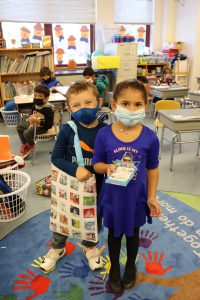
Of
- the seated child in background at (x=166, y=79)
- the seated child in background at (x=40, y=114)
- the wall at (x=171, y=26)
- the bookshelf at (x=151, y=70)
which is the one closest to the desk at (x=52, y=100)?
the seated child in background at (x=40, y=114)

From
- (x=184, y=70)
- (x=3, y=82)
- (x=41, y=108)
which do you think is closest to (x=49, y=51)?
(x=3, y=82)

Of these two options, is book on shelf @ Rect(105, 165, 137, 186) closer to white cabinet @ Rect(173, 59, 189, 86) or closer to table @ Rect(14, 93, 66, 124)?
table @ Rect(14, 93, 66, 124)

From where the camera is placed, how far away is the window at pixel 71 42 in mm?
6469

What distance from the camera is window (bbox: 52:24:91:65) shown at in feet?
21.2

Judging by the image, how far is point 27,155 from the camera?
12.1ft

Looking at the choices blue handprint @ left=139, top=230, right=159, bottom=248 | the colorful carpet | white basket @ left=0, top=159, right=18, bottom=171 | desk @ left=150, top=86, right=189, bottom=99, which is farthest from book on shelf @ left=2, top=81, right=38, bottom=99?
blue handprint @ left=139, top=230, right=159, bottom=248

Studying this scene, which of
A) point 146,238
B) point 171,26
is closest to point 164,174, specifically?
point 146,238

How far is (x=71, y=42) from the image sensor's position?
6605 mm

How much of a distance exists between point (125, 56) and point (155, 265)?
5229mm

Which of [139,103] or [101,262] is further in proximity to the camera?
[101,262]

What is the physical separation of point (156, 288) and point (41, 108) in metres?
2.45

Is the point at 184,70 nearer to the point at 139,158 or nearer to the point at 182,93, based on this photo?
the point at 182,93

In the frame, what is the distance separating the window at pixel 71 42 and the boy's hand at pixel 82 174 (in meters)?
5.82

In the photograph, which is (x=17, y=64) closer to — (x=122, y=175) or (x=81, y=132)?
(x=81, y=132)
